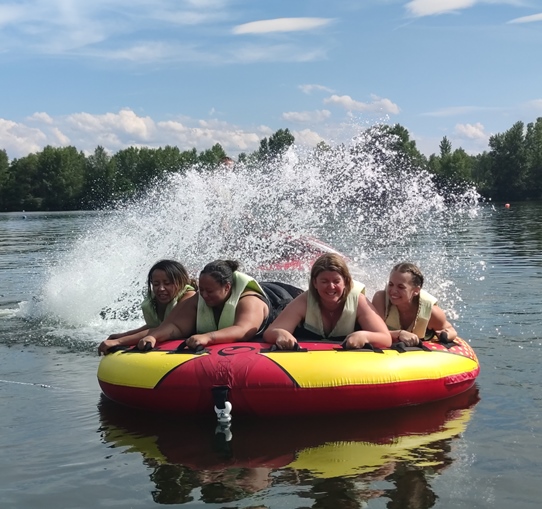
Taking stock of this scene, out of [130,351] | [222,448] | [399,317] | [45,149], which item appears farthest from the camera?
[45,149]

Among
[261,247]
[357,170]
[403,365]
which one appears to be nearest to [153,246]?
[261,247]

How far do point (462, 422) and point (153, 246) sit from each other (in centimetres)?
901

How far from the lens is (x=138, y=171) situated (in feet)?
332

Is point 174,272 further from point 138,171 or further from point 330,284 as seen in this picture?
point 138,171

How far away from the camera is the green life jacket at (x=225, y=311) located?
7.29 m

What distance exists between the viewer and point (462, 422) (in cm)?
659

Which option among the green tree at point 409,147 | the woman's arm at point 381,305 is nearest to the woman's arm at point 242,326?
the woman's arm at point 381,305

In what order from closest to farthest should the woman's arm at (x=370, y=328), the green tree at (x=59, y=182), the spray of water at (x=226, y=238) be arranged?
the woman's arm at (x=370, y=328) → the spray of water at (x=226, y=238) → the green tree at (x=59, y=182)

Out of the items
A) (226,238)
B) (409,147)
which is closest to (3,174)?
(409,147)

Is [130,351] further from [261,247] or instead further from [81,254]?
[81,254]

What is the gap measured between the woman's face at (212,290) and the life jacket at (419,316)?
1650 mm

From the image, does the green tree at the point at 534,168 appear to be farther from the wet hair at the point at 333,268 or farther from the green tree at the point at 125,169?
the wet hair at the point at 333,268

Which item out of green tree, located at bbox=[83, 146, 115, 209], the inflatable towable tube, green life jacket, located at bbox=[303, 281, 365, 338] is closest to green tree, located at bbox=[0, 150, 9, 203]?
green tree, located at bbox=[83, 146, 115, 209]

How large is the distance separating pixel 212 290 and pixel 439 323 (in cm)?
235
